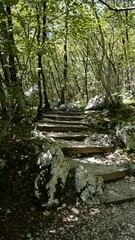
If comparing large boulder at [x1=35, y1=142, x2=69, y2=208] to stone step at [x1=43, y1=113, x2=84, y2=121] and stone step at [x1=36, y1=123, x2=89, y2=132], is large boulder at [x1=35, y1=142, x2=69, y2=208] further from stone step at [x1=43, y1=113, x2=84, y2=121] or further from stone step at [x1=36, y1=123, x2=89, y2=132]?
stone step at [x1=43, y1=113, x2=84, y2=121]

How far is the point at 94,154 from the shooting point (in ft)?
16.5

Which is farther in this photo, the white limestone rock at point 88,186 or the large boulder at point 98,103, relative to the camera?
the large boulder at point 98,103

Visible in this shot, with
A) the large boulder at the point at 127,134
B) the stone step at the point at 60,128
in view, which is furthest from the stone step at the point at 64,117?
the large boulder at the point at 127,134

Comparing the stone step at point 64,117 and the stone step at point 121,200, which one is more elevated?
the stone step at point 64,117

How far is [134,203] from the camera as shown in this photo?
3.54m

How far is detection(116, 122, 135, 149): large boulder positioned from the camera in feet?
17.0

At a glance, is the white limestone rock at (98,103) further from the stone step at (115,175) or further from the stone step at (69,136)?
the stone step at (115,175)

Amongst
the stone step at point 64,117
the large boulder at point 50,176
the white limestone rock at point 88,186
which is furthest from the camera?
the stone step at point 64,117

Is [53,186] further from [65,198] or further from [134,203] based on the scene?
[134,203]

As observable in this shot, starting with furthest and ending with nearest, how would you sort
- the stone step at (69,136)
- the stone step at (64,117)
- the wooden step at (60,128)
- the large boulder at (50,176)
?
the stone step at (64,117), the wooden step at (60,128), the stone step at (69,136), the large boulder at (50,176)

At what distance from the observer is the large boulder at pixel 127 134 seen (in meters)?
5.19

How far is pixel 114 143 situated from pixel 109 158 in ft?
2.25

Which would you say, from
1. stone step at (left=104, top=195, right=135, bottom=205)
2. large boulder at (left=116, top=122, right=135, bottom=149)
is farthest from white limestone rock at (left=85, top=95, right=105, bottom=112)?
stone step at (left=104, top=195, right=135, bottom=205)

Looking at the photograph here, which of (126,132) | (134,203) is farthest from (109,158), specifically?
(134,203)
